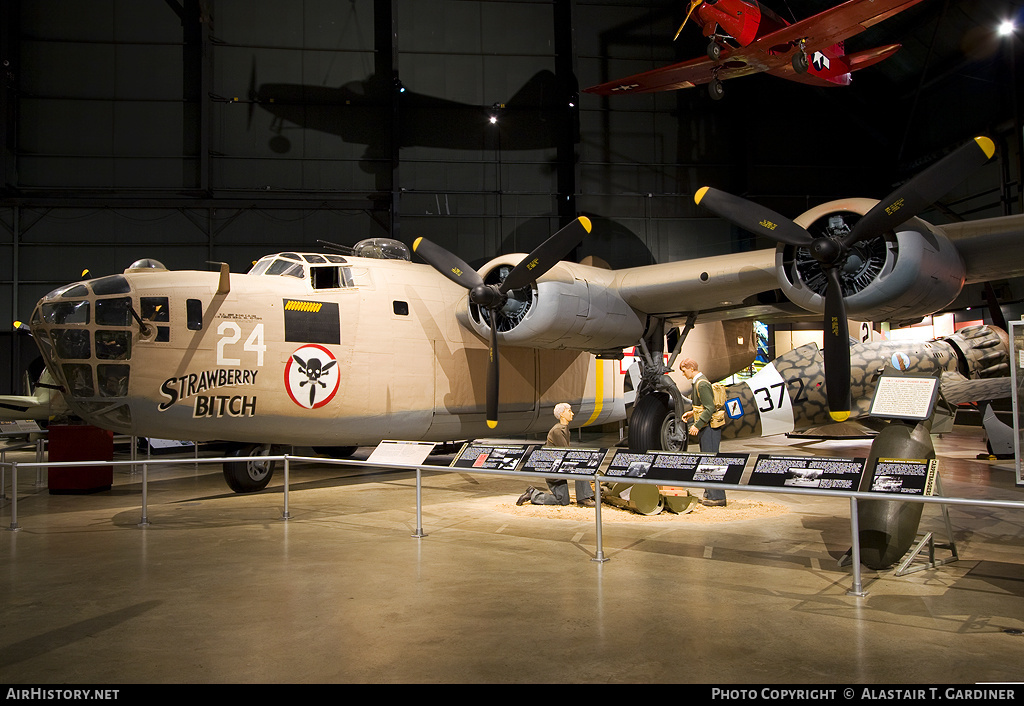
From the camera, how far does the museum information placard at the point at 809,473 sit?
17.6ft

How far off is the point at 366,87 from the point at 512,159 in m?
5.14

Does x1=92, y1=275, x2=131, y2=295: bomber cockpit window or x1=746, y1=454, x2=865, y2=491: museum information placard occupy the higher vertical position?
x1=92, y1=275, x2=131, y2=295: bomber cockpit window

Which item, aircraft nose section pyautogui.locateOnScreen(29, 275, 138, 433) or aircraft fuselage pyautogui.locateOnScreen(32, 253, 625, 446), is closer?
aircraft nose section pyautogui.locateOnScreen(29, 275, 138, 433)

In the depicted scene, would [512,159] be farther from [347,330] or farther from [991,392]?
[991,392]

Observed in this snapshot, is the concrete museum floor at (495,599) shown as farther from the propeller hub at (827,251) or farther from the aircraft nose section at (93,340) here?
the propeller hub at (827,251)

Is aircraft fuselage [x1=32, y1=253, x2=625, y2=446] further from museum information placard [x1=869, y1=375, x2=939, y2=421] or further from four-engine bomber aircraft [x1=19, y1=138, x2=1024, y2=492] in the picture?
museum information placard [x1=869, y1=375, x2=939, y2=421]

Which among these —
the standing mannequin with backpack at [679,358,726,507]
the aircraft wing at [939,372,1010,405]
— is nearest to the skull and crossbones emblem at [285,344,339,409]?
the standing mannequin with backpack at [679,358,726,507]

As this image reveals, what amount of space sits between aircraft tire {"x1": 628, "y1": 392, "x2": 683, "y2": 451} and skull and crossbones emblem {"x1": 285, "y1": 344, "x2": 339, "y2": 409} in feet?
16.5

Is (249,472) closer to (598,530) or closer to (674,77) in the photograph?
(598,530)

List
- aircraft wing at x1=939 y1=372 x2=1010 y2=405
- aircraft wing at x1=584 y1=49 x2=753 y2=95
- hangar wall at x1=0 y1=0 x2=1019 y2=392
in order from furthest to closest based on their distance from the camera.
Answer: hangar wall at x1=0 y1=0 x2=1019 y2=392 < aircraft wing at x1=584 y1=49 x2=753 y2=95 < aircraft wing at x1=939 y1=372 x2=1010 y2=405

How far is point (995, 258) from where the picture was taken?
8930 millimetres

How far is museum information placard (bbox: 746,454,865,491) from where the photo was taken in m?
5.35

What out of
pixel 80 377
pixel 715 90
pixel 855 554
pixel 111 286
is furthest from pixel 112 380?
pixel 715 90

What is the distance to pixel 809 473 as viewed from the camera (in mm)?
5551
